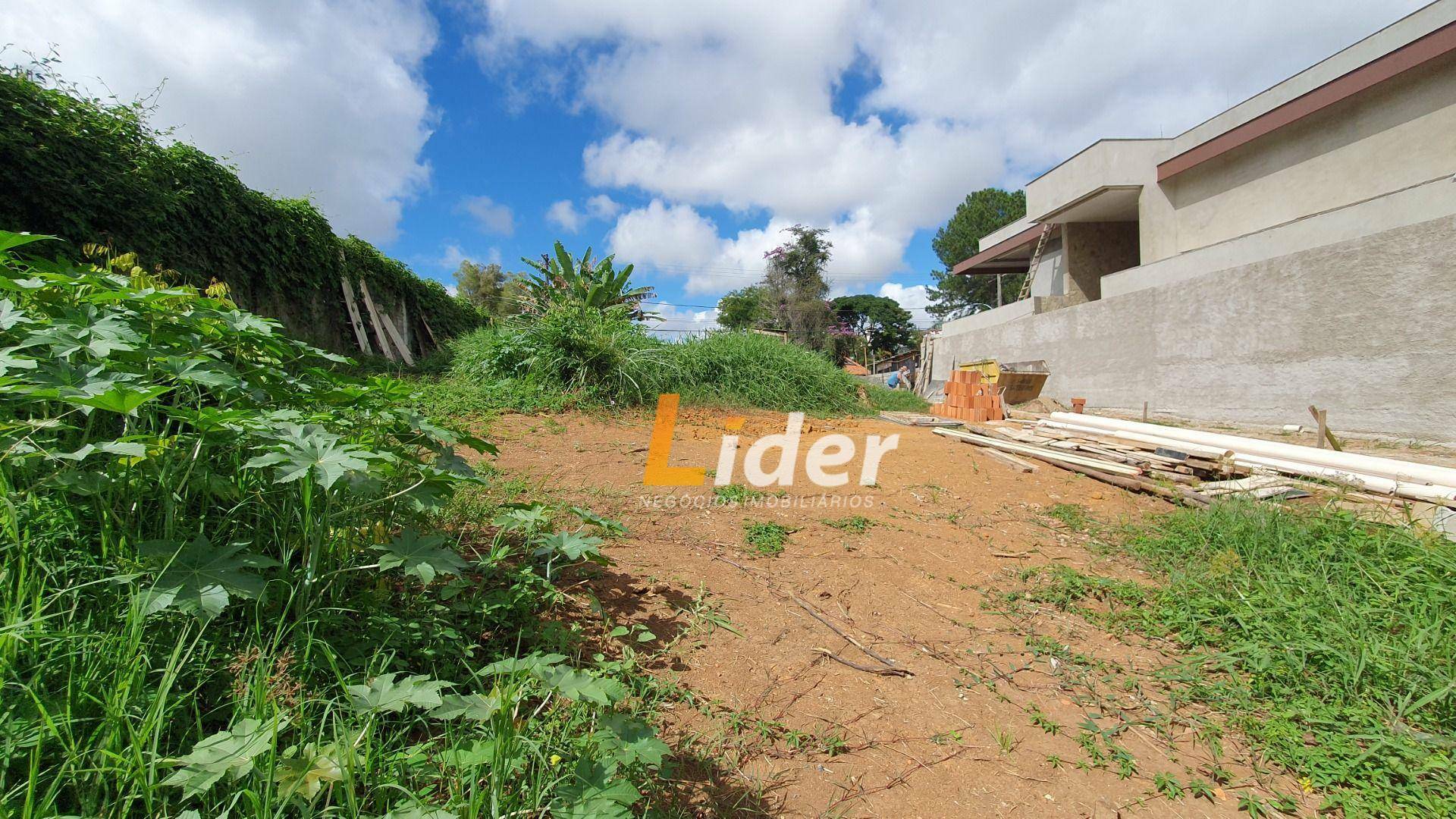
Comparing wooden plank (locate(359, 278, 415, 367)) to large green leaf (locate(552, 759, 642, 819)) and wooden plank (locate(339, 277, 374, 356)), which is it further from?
large green leaf (locate(552, 759, 642, 819))

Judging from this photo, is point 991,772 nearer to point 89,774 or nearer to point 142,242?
point 89,774

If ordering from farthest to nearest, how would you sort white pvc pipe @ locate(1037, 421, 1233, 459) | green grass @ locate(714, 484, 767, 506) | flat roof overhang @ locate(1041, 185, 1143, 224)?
1. flat roof overhang @ locate(1041, 185, 1143, 224)
2. white pvc pipe @ locate(1037, 421, 1233, 459)
3. green grass @ locate(714, 484, 767, 506)

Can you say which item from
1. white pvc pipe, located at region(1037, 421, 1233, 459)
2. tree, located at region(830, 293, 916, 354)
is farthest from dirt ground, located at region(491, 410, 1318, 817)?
tree, located at region(830, 293, 916, 354)

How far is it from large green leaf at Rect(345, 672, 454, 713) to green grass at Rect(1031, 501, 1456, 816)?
2327 mm

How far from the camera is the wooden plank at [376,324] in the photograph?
30.7 feet

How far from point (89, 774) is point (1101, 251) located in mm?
16945

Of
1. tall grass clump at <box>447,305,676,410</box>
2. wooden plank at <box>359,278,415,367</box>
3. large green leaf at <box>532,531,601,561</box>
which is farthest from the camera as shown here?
wooden plank at <box>359,278,415,367</box>

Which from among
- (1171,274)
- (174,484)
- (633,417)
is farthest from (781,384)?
(174,484)

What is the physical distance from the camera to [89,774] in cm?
89

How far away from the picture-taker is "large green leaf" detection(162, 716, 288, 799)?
0.86 metres

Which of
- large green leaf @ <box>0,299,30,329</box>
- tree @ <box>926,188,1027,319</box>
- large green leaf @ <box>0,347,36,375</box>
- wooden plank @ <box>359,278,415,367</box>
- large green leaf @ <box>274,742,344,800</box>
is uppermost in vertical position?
tree @ <box>926,188,1027,319</box>

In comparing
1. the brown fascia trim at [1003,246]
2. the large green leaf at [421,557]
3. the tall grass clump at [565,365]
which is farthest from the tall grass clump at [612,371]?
the brown fascia trim at [1003,246]

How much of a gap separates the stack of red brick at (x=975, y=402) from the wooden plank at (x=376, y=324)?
9457mm

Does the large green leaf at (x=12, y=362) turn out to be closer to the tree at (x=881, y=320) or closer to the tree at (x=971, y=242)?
the tree at (x=971, y=242)
